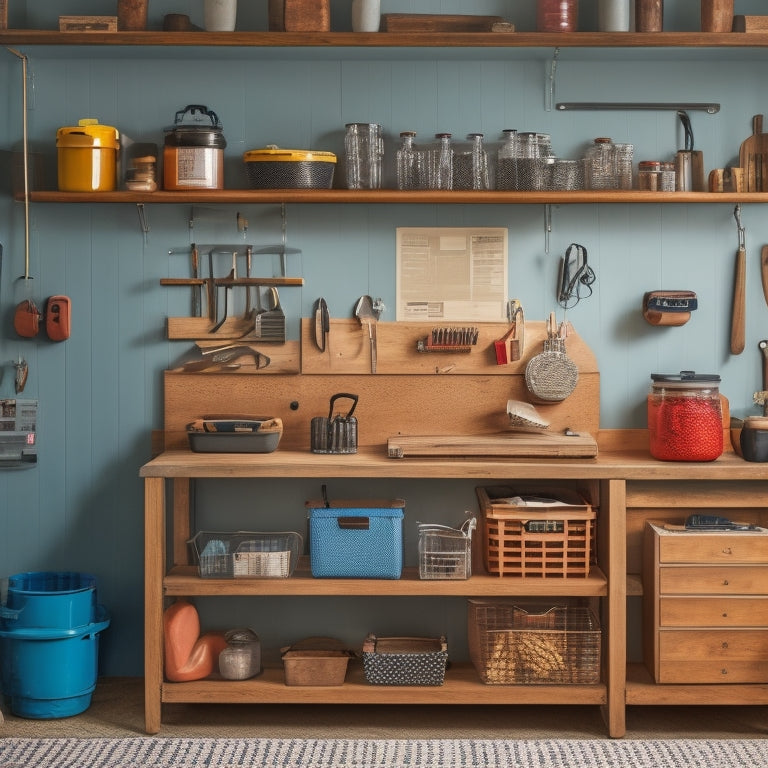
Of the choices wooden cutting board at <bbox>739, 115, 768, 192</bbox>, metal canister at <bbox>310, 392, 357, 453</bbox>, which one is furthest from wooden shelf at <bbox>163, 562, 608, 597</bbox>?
wooden cutting board at <bbox>739, 115, 768, 192</bbox>

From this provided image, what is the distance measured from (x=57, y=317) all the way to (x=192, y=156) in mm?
802

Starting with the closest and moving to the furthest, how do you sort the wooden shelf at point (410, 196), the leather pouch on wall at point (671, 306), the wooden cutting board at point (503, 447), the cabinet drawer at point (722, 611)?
1. the cabinet drawer at point (722, 611)
2. the wooden cutting board at point (503, 447)
3. the wooden shelf at point (410, 196)
4. the leather pouch on wall at point (671, 306)

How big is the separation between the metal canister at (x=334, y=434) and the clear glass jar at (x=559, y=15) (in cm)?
147

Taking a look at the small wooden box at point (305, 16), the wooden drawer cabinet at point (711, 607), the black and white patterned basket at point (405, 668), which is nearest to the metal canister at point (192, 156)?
the small wooden box at point (305, 16)

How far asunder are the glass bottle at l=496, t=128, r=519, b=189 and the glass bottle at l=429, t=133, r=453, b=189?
0.17 m

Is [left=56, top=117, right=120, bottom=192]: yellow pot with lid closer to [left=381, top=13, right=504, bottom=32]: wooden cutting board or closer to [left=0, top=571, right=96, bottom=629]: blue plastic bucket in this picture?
[left=381, top=13, right=504, bottom=32]: wooden cutting board

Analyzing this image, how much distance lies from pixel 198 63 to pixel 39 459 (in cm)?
160

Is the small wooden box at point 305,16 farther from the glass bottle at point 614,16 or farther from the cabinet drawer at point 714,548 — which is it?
the cabinet drawer at point 714,548

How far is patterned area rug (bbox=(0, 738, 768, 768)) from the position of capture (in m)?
3.42

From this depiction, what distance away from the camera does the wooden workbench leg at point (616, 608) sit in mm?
3635

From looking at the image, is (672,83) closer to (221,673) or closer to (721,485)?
(721,485)

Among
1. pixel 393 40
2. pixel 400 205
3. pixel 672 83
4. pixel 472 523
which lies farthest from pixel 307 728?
pixel 672 83

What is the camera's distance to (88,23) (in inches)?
151

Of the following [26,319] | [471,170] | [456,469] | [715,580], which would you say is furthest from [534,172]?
[26,319]
